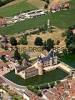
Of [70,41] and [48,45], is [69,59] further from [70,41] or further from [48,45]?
[70,41]

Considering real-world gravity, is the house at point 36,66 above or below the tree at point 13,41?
below

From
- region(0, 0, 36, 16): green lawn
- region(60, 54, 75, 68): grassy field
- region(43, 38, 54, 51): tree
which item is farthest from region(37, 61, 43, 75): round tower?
region(0, 0, 36, 16): green lawn

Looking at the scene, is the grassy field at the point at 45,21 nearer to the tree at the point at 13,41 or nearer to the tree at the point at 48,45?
the tree at the point at 13,41

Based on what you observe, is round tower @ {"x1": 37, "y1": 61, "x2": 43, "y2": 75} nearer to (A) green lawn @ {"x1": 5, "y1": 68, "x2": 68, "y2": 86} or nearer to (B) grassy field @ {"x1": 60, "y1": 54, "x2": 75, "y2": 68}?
(A) green lawn @ {"x1": 5, "y1": 68, "x2": 68, "y2": 86}

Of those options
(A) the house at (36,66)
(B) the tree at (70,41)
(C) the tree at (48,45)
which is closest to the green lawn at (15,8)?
(B) the tree at (70,41)

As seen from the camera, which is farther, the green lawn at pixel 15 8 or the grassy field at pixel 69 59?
the green lawn at pixel 15 8

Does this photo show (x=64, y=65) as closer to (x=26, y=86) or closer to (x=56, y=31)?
(x=26, y=86)
